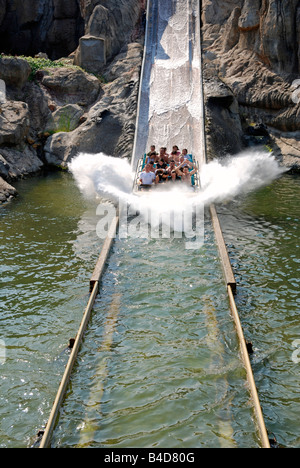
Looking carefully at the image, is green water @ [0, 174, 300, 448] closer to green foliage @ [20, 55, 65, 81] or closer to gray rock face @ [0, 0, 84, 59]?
green foliage @ [20, 55, 65, 81]

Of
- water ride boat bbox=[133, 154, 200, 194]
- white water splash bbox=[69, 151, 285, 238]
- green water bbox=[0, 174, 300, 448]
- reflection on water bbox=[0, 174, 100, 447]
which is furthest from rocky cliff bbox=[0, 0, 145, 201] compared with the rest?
green water bbox=[0, 174, 300, 448]

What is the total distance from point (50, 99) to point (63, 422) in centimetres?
1956

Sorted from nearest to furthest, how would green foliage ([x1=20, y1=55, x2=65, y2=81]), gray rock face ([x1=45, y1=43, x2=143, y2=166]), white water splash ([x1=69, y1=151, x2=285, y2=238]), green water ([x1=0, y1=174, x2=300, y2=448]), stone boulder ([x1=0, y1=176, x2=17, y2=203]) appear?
green water ([x1=0, y1=174, x2=300, y2=448]), white water splash ([x1=69, y1=151, x2=285, y2=238]), stone boulder ([x1=0, y1=176, x2=17, y2=203]), gray rock face ([x1=45, y1=43, x2=143, y2=166]), green foliage ([x1=20, y1=55, x2=65, y2=81])

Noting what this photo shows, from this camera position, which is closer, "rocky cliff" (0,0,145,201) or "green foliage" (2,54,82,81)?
"rocky cliff" (0,0,145,201)

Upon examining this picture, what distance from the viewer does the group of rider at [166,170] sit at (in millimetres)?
13664

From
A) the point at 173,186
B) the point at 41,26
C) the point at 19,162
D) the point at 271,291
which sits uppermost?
the point at 41,26

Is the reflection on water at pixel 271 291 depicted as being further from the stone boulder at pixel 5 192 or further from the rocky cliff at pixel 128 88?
the stone boulder at pixel 5 192

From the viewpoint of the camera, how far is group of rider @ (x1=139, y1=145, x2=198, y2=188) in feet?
44.8

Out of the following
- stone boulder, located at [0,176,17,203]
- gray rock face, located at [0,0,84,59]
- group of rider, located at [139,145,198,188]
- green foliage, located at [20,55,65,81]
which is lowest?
stone boulder, located at [0,176,17,203]

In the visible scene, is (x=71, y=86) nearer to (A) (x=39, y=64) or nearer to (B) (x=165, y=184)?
(A) (x=39, y=64)

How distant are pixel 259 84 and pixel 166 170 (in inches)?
413

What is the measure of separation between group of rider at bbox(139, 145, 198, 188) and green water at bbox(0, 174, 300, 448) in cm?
248

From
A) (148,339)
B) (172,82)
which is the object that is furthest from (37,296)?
(172,82)

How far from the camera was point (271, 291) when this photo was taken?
858 cm
